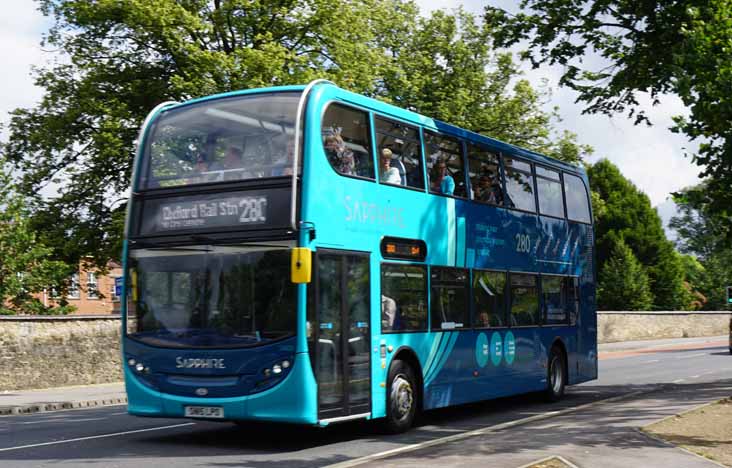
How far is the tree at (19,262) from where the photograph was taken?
89.4ft

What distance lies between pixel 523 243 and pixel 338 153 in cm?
583

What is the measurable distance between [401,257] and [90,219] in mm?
23142

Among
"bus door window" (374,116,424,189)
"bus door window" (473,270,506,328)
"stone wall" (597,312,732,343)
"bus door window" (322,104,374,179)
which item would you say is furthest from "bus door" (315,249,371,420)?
"stone wall" (597,312,732,343)

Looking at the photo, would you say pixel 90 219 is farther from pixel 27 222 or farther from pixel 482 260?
pixel 482 260

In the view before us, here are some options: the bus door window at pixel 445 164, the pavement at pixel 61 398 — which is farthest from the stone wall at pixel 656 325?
the bus door window at pixel 445 164

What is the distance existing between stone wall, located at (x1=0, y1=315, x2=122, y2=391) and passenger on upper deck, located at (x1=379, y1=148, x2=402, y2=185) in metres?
13.3

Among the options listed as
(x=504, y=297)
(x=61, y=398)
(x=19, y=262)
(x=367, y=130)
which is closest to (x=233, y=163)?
(x=367, y=130)

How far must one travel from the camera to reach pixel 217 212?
37.8ft

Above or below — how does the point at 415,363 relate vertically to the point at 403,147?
below

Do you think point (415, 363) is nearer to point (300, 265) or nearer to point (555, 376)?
point (300, 265)

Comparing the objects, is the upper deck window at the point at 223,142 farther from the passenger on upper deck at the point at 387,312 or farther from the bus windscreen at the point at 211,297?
the passenger on upper deck at the point at 387,312

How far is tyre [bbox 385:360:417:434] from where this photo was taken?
42.2ft

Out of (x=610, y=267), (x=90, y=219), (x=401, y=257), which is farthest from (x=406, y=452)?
(x=610, y=267)

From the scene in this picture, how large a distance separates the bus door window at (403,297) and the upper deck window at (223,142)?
2.36 metres
